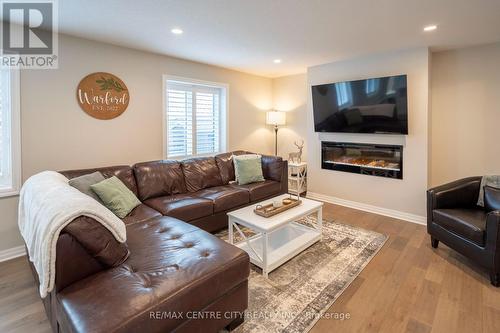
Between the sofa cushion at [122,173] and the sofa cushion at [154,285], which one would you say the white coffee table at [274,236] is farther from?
the sofa cushion at [122,173]

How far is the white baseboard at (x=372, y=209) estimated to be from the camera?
3.71 metres

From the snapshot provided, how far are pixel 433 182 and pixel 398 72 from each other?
65.6 inches

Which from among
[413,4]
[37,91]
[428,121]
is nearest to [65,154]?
[37,91]

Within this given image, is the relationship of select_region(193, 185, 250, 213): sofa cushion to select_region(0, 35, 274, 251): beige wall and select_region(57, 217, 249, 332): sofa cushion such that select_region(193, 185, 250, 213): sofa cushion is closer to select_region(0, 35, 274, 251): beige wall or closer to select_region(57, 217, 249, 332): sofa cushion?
select_region(0, 35, 274, 251): beige wall

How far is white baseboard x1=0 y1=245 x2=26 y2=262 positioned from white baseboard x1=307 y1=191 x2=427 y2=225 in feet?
13.5

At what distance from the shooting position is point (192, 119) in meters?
4.43

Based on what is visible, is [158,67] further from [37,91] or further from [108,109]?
[37,91]

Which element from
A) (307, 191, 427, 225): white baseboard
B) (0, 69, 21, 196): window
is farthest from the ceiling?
(307, 191, 427, 225): white baseboard

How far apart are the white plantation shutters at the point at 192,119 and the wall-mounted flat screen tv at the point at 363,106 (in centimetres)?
177

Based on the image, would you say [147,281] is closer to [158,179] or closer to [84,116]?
[158,179]

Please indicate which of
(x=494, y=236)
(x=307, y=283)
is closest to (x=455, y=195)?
(x=494, y=236)

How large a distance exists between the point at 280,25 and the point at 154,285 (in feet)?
8.59

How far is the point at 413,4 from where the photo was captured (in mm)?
2262

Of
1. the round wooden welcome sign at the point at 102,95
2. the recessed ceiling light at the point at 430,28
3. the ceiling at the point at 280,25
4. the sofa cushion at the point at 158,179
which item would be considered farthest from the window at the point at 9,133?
the recessed ceiling light at the point at 430,28
